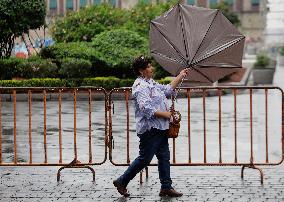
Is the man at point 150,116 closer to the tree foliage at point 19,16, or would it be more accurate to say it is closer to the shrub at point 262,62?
the tree foliage at point 19,16

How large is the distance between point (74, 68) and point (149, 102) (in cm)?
2106

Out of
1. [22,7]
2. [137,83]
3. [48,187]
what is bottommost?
[48,187]

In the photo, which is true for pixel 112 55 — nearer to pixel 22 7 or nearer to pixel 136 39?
pixel 136 39

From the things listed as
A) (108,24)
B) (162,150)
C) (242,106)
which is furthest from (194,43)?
(108,24)

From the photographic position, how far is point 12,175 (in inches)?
381

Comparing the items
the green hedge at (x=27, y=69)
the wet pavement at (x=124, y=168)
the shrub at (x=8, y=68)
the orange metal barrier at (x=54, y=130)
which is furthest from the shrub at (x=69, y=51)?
the wet pavement at (x=124, y=168)

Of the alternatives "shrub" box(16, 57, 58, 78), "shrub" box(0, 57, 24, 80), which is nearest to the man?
"shrub" box(16, 57, 58, 78)

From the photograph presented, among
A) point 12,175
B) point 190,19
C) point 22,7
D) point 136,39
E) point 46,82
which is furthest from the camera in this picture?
point 136,39

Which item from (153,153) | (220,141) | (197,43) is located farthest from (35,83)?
(153,153)

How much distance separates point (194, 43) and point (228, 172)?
2222 mm

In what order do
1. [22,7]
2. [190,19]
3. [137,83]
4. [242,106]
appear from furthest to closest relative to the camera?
[22,7]
[242,106]
[190,19]
[137,83]

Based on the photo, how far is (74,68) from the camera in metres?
28.8

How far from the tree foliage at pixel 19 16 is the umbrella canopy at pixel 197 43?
2179cm

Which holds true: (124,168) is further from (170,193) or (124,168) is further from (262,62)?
(262,62)
